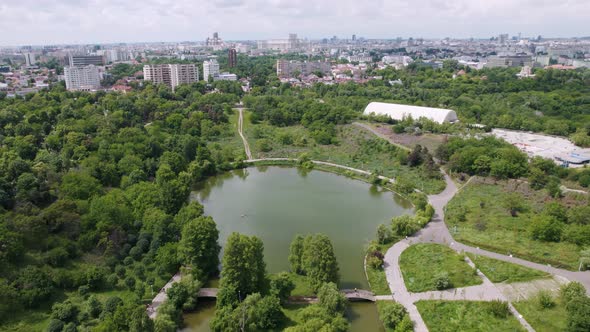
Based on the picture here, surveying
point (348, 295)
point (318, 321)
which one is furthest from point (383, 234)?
point (318, 321)

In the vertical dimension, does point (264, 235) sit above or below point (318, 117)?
below

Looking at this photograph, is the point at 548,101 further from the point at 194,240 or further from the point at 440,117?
the point at 194,240

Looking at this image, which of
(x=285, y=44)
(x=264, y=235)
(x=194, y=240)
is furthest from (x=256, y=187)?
(x=285, y=44)

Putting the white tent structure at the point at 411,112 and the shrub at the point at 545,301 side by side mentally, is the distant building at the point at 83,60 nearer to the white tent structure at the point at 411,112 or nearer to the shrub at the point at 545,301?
the white tent structure at the point at 411,112

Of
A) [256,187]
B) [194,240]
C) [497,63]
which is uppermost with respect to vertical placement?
[497,63]

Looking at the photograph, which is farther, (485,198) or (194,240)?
(485,198)

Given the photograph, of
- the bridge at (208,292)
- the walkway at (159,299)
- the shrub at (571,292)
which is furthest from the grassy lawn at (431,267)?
the walkway at (159,299)
